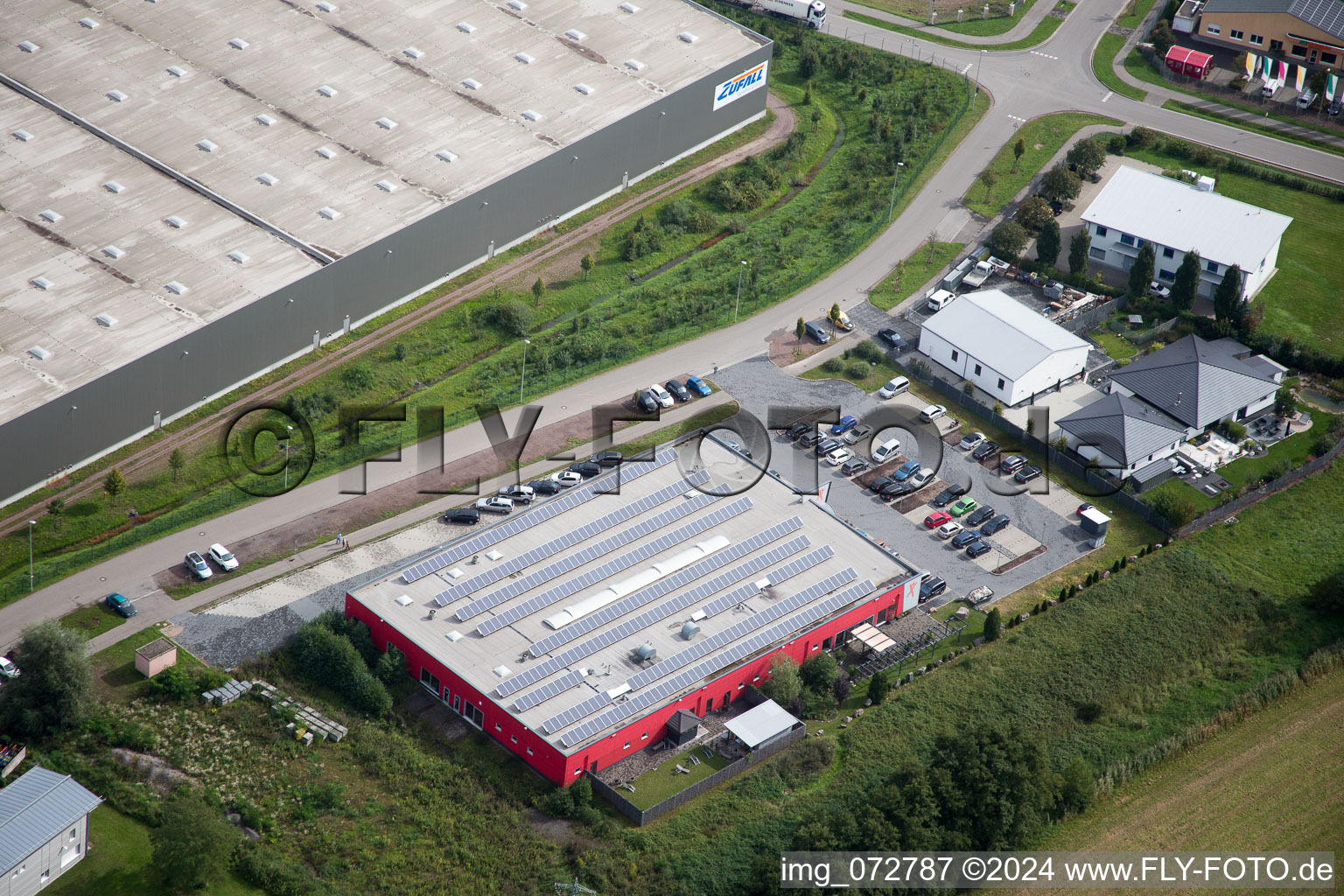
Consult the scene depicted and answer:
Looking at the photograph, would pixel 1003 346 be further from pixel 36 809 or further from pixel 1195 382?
pixel 36 809

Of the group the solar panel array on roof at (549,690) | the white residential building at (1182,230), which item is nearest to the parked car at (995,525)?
the solar panel array on roof at (549,690)

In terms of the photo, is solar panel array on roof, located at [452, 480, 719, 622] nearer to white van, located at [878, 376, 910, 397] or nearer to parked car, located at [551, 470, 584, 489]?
parked car, located at [551, 470, 584, 489]

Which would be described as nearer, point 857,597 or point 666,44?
point 857,597

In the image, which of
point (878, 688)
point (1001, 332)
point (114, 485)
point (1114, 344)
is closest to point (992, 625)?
point (878, 688)

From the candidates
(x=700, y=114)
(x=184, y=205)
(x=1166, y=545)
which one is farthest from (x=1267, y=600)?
(x=184, y=205)

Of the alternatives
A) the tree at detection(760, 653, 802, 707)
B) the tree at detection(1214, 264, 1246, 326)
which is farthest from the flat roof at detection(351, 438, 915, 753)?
the tree at detection(1214, 264, 1246, 326)

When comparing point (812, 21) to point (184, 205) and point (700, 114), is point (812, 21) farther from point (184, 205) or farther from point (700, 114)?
point (184, 205)
